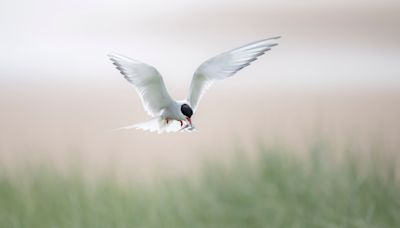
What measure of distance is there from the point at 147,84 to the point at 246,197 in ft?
1.02

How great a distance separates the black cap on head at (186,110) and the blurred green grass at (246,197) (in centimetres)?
14

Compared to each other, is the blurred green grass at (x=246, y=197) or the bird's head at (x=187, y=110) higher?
the bird's head at (x=187, y=110)

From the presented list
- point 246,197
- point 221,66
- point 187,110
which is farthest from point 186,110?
point 246,197

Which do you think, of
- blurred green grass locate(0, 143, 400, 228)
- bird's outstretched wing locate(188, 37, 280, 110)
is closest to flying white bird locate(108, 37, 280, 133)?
bird's outstretched wing locate(188, 37, 280, 110)

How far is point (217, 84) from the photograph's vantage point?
1514 mm

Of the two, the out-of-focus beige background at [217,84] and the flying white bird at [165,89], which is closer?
the flying white bird at [165,89]

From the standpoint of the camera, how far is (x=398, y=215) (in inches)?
58.2

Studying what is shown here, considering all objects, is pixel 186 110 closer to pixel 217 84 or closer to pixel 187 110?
pixel 187 110

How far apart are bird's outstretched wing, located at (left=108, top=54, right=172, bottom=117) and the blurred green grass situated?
18 centimetres

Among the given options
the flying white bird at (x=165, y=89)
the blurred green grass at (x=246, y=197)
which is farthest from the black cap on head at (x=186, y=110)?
the blurred green grass at (x=246, y=197)

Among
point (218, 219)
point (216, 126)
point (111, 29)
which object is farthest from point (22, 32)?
point (218, 219)

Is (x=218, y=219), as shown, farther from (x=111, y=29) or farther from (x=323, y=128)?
(x=111, y=29)

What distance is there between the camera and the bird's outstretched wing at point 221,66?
56.2 inches

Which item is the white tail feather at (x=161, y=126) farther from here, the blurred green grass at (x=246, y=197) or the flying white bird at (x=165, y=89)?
the blurred green grass at (x=246, y=197)
